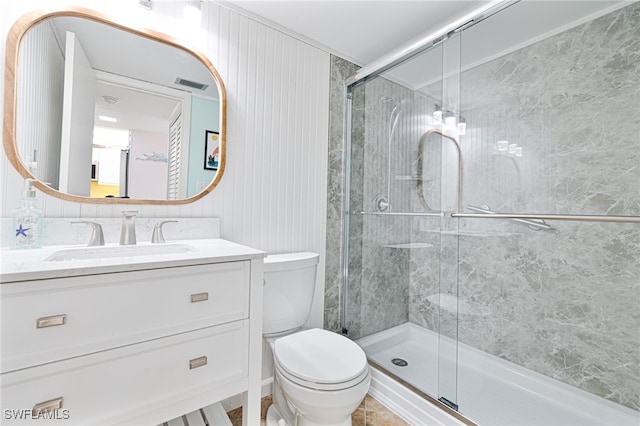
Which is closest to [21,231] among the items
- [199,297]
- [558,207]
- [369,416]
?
[199,297]

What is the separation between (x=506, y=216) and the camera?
153 cm

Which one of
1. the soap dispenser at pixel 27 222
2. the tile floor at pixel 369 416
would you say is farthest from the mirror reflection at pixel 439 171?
the soap dispenser at pixel 27 222

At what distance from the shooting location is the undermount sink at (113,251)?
1.04m

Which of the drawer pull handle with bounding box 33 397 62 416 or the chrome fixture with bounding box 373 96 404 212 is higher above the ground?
the chrome fixture with bounding box 373 96 404 212

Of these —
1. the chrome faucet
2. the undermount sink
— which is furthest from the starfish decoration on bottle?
the chrome faucet

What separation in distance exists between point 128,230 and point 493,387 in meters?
2.11

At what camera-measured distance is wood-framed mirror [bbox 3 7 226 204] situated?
1.12 metres

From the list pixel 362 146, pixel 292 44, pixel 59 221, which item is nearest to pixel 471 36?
pixel 362 146

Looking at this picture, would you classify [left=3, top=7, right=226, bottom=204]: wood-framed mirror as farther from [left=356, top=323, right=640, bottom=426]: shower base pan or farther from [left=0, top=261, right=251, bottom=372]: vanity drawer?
[left=356, top=323, right=640, bottom=426]: shower base pan

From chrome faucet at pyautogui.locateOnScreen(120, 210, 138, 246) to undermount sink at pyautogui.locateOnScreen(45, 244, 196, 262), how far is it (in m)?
0.04

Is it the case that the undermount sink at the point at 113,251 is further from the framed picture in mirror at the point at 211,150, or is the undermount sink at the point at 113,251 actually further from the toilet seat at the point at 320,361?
the toilet seat at the point at 320,361

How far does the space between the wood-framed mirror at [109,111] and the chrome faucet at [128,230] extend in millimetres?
140

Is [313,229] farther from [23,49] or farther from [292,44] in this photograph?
[23,49]

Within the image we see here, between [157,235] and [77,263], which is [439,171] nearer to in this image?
[157,235]
